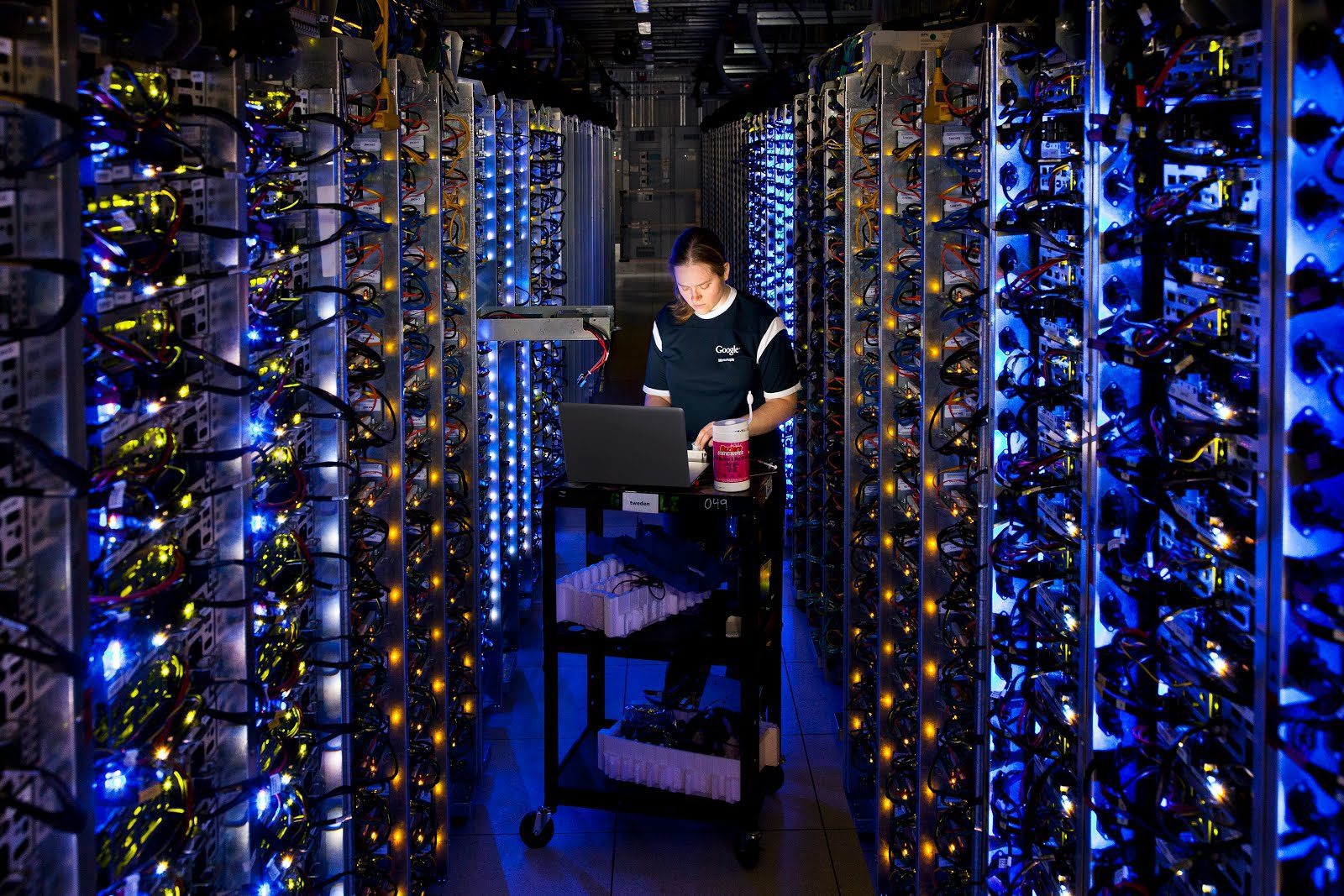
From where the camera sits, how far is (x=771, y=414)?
193 inches

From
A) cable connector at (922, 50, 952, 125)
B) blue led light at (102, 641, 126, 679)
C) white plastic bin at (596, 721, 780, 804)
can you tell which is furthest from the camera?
white plastic bin at (596, 721, 780, 804)

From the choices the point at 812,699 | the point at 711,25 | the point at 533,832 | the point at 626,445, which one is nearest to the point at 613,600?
the point at 626,445

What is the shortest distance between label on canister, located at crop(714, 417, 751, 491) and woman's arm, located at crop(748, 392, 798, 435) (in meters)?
0.69

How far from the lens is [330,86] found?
10.5 feet

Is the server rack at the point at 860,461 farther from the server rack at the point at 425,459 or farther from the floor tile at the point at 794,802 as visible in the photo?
the server rack at the point at 425,459

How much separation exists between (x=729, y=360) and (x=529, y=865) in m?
1.93

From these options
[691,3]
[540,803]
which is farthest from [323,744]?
[691,3]

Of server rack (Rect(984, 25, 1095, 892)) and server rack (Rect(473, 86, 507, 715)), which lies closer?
server rack (Rect(984, 25, 1095, 892))

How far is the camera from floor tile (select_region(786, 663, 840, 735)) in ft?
18.8

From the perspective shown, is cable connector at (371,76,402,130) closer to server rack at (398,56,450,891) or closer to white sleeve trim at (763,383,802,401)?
server rack at (398,56,450,891)

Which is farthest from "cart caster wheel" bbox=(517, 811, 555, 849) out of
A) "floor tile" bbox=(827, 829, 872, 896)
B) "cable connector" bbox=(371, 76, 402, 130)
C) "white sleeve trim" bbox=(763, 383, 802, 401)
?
"cable connector" bbox=(371, 76, 402, 130)

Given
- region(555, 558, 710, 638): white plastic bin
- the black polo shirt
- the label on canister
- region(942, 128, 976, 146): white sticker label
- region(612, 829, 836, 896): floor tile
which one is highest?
region(942, 128, 976, 146): white sticker label

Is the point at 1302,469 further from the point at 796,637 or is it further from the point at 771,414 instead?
the point at 796,637

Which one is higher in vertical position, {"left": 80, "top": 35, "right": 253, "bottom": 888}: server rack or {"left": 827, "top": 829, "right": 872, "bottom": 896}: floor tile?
{"left": 80, "top": 35, "right": 253, "bottom": 888}: server rack
